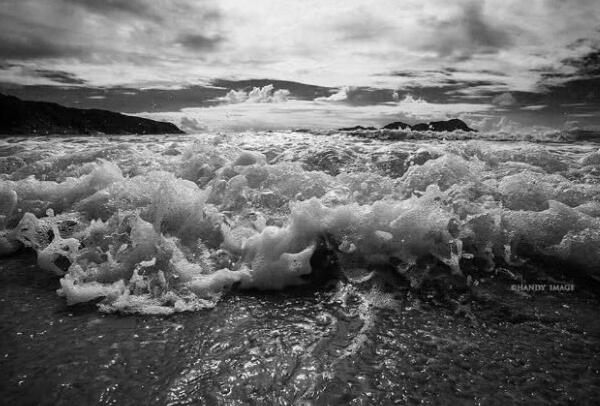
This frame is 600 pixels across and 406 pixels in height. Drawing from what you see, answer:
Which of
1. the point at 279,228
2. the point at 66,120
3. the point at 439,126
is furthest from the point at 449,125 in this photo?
the point at 66,120

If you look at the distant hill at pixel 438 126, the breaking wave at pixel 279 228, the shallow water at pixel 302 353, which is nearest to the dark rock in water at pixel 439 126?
the distant hill at pixel 438 126

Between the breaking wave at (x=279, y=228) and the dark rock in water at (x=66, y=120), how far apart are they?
21532 millimetres

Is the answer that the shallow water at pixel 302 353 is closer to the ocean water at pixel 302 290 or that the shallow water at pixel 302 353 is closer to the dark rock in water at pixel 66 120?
the ocean water at pixel 302 290

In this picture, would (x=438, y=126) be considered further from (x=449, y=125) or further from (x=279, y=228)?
(x=279, y=228)

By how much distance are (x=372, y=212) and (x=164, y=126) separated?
30.5m

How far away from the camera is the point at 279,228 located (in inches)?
175

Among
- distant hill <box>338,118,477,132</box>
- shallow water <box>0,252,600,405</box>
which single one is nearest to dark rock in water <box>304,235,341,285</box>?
shallow water <box>0,252,600,405</box>

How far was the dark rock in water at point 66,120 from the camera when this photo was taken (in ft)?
87.0

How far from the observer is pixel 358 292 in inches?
138

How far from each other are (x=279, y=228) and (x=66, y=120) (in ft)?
110

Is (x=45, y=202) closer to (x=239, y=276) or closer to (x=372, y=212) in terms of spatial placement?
(x=239, y=276)

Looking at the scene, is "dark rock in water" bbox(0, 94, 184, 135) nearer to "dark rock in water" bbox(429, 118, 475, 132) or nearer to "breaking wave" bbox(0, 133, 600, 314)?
"dark rock in water" bbox(429, 118, 475, 132)

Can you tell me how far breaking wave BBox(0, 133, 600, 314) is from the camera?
146 inches

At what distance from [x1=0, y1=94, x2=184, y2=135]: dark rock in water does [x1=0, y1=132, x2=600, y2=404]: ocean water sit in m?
22.2
